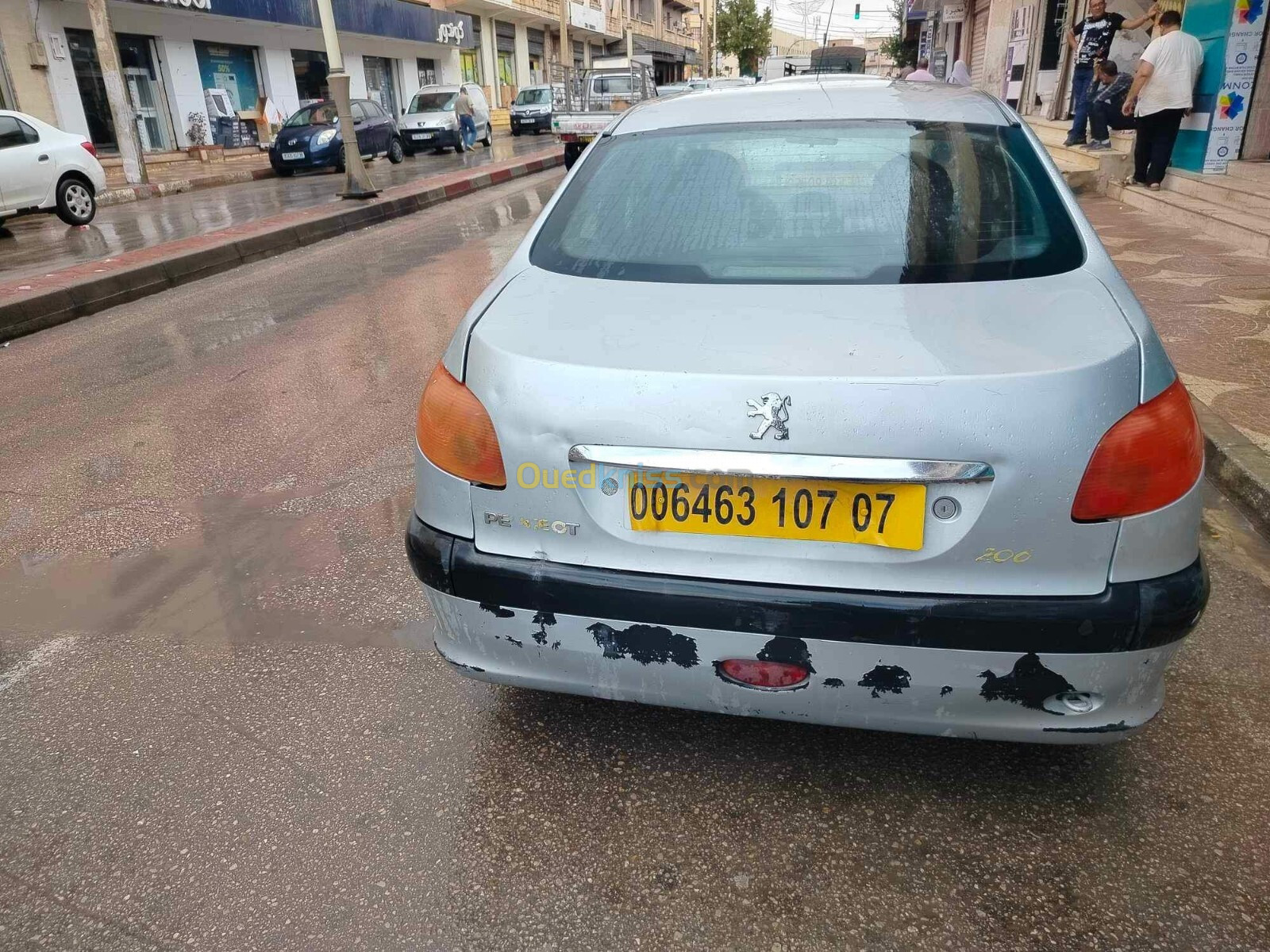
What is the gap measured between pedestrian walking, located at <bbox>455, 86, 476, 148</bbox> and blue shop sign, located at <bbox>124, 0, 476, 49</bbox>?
416 centimetres

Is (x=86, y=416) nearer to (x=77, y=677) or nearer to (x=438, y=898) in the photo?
(x=77, y=677)

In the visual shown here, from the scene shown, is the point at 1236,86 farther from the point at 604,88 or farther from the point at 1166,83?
the point at 604,88

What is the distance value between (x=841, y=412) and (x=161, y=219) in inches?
541

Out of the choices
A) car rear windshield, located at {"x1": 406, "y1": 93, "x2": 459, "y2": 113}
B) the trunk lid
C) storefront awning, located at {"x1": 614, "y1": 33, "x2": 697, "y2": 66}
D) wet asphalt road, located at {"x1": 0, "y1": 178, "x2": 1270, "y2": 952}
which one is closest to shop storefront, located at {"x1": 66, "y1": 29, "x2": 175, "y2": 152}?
car rear windshield, located at {"x1": 406, "y1": 93, "x2": 459, "y2": 113}

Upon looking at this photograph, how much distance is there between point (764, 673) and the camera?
5.98ft

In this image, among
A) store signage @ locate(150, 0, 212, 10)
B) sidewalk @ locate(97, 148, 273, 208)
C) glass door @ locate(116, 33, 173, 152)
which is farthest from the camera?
glass door @ locate(116, 33, 173, 152)

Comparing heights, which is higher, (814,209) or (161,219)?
(814,209)

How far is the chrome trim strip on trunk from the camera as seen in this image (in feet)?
5.29

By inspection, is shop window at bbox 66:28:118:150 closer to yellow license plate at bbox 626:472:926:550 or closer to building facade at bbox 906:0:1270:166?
building facade at bbox 906:0:1270:166

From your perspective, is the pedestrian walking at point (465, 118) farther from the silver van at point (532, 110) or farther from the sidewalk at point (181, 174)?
the silver van at point (532, 110)

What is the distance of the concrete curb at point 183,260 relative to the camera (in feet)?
24.7

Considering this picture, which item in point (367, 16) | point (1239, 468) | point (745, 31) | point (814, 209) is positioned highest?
point (745, 31)

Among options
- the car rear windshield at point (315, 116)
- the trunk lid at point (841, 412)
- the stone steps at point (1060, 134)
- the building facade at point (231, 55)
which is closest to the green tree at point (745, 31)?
the building facade at point (231, 55)

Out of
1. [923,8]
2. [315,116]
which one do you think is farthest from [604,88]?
[923,8]
